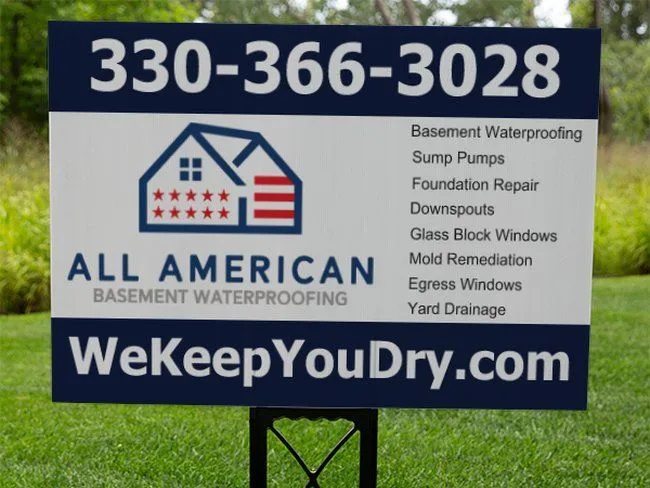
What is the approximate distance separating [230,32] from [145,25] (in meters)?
0.25

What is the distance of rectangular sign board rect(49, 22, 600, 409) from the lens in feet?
8.89

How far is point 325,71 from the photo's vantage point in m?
2.71

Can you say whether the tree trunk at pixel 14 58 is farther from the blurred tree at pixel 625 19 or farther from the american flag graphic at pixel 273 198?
the blurred tree at pixel 625 19

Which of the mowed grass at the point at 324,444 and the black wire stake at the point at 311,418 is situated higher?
the black wire stake at the point at 311,418

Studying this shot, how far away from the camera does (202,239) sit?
2.74m

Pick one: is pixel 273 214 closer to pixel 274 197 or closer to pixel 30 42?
pixel 274 197

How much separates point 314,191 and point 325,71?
0.34 meters

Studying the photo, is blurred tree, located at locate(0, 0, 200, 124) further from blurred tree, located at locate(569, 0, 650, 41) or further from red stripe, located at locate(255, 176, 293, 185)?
blurred tree, located at locate(569, 0, 650, 41)

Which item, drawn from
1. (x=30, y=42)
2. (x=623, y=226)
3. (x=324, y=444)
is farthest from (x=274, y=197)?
(x=30, y=42)

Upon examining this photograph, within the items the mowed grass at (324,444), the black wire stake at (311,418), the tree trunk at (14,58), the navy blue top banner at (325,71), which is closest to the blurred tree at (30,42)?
the tree trunk at (14,58)

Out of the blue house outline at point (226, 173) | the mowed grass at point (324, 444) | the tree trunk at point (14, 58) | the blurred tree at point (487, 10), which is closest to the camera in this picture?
the blue house outline at point (226, 173)

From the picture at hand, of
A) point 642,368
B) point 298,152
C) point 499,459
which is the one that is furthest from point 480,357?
point 642,368

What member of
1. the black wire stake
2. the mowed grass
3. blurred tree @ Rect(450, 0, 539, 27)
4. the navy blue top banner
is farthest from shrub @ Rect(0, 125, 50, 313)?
blurred tree @ Rect(450, 0, 539, 27)

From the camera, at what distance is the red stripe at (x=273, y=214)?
272 cm
